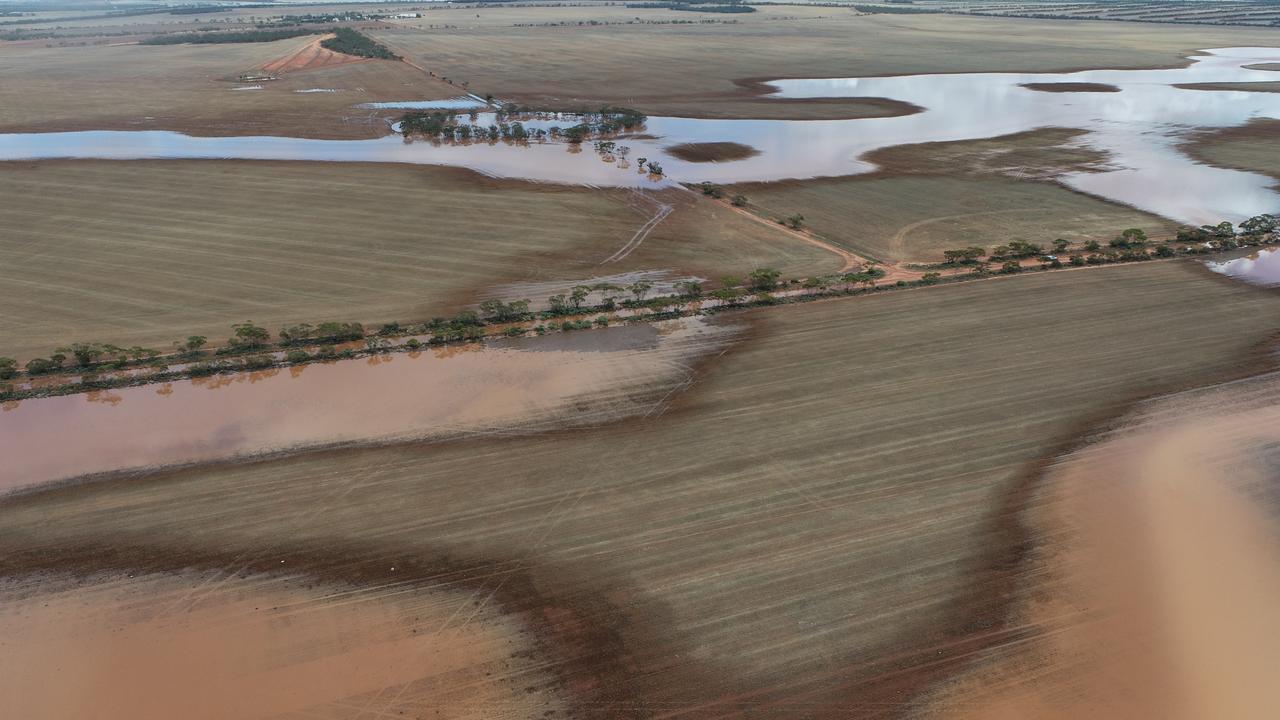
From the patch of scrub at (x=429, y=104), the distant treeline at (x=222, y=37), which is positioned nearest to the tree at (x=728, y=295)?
the patch of scrub at (x=429, y=104)

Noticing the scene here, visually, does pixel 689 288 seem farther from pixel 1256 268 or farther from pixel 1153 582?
pixel 1256 268

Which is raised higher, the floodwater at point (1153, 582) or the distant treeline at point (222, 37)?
the distant treeline at point (222, 37)

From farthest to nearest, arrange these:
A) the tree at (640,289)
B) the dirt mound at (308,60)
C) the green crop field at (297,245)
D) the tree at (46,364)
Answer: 1. the dirt mound at (308,60)
2. the tree at (640,289)
3. the green crop field at (297,245)
4. the tree at (46,364)

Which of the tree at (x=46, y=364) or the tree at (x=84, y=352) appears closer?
the tree at (x=46, y=364)

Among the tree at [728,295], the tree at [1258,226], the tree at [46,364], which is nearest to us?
the tree at [46,364]

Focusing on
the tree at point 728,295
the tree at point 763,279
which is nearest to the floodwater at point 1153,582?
the tree at point 728,295

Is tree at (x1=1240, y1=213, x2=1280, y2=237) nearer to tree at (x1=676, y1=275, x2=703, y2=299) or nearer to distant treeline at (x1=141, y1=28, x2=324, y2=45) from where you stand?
tree at (x1=676, y1=275, x2=703, y2=299)

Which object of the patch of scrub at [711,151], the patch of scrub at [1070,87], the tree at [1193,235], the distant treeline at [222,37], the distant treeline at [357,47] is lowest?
the tree at [1193,235]

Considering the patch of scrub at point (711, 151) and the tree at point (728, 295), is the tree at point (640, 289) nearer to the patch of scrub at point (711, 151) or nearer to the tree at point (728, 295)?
the tree at point (728, 295)
